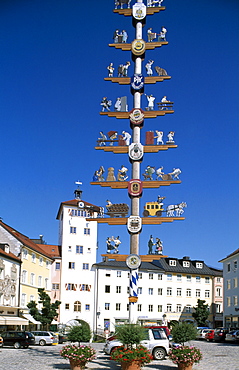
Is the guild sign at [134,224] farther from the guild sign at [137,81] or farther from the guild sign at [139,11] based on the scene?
the guild sign at [139,11]

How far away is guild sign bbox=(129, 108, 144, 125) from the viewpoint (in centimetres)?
3297

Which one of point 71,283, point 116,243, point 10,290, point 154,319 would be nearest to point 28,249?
point 10,290

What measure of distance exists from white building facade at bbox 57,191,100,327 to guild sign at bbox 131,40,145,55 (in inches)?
1912

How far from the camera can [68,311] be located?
80688mm

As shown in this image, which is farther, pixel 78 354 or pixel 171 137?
pixel 171 137

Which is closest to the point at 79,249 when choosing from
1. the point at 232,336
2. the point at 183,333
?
the point at 232,336

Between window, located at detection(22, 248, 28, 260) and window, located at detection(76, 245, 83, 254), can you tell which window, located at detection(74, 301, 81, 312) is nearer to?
window, located at detection(76, 245, 83, 254)

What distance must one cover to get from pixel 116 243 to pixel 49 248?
51589mm

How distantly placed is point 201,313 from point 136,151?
204 feet

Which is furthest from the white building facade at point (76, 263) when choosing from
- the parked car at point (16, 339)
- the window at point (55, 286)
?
the parked car at point (16, 339)

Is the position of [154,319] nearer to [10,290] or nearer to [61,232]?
[61,232]

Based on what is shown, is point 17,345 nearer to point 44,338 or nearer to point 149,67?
point 44,338

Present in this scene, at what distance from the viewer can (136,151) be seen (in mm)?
32500

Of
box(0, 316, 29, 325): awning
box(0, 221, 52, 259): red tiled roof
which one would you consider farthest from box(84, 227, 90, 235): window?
box(0, 316, 29, 325): awning
